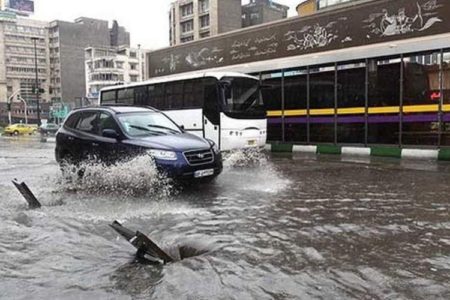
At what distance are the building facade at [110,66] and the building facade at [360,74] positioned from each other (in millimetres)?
78986

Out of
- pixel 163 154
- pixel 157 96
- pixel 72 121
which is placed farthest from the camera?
pixel 157 96

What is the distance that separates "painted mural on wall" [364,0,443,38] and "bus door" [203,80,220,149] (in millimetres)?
5828

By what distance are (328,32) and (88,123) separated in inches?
419

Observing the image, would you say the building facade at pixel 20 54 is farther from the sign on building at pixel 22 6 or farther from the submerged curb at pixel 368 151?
the submerged curb at pixel 368 151

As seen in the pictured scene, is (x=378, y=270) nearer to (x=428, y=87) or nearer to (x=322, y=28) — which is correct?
(x=428, y=87)

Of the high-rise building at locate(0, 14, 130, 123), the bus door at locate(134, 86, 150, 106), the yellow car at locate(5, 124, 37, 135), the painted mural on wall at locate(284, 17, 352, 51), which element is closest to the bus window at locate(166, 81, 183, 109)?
the bus door at locate(134, 86, 150, 106)

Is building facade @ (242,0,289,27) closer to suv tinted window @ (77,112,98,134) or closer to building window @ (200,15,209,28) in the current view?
building window @ (200,15,209,28)

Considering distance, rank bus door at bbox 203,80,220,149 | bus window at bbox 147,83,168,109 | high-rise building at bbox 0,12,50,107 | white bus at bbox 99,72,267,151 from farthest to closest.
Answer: high-rise building at bbox 0,12,50,107 → bus window at bbox 147,83,168,109 → bus door at bbox 203,80,220,149 → white bus at bbox 99,72,267,151

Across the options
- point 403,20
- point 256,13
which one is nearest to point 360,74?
point 403,20

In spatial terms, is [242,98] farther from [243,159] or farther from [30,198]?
[30,198]

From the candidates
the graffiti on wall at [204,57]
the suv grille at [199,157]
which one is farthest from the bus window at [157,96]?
the suv grille at [199,157]

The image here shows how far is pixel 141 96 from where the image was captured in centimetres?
1934

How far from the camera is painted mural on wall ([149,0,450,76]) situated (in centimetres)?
1527

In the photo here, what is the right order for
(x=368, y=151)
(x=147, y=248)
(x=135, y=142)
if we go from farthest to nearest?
(x=368, y=151) < (x=135, y=142) < (x=147, y=248)
